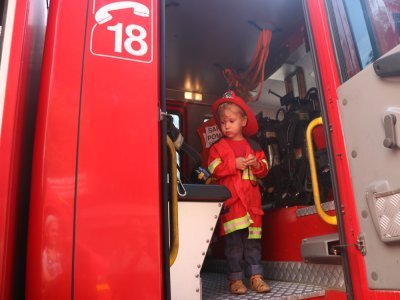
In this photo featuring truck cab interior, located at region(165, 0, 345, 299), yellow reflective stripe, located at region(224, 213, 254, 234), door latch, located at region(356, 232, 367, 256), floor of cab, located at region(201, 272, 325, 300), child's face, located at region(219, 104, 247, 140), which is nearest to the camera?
door latch, located at region(356, 232, 367, 256)

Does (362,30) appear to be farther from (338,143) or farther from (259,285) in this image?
(259,285)

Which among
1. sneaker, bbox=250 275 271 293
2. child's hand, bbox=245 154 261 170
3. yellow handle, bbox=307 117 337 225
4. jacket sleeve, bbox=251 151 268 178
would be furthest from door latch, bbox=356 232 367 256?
jacket sleeve, bbox=251 151 268 178

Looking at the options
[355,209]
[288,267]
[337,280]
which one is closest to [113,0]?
[355,209]

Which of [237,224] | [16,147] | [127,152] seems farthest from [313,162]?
[16,147]

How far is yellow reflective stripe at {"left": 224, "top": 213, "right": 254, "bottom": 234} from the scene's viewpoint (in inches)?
96.0

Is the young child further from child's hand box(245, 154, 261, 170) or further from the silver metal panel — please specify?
the silver metal panel

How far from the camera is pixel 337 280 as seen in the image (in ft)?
6.62

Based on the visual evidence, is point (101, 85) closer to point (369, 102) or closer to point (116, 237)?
point (116, 237)

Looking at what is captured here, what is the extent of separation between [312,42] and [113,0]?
36.4 inches

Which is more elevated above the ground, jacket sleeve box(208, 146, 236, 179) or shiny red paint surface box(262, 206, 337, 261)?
jacket sleeve box(208, 146, 236, 179)

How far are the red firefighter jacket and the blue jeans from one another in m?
0.07

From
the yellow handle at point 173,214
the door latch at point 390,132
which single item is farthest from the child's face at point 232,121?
the door latch at point 390,132

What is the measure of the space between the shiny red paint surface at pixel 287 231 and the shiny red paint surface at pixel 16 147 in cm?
175

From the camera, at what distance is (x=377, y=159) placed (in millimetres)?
1303
